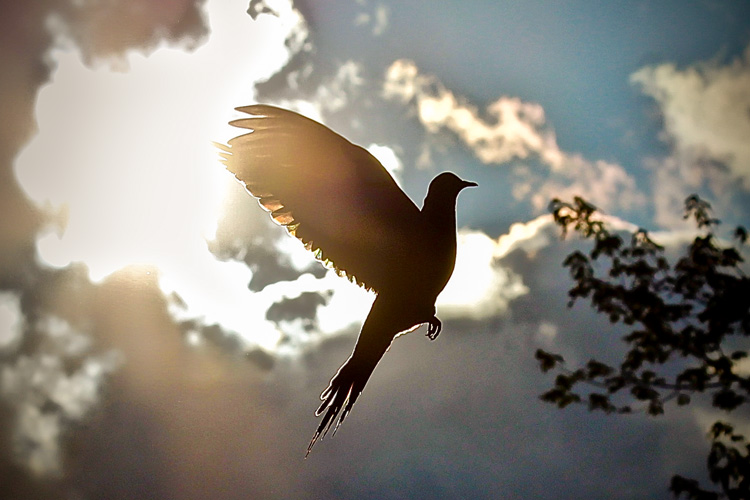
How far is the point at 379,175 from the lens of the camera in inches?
90.5

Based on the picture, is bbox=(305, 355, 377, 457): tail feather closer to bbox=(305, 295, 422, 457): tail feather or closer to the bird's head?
bbox=(305, 295, 422, 457): tail feather

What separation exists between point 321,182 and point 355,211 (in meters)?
0.20

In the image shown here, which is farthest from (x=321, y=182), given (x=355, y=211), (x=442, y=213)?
(x=442, y=213)

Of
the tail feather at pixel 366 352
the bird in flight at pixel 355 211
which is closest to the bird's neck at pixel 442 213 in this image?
the bird in flight at pixel 355 211

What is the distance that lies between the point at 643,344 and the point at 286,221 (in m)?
3.02

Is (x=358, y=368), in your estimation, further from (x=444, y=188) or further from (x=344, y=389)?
(x=444, y=188)

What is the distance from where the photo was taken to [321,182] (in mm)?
2301

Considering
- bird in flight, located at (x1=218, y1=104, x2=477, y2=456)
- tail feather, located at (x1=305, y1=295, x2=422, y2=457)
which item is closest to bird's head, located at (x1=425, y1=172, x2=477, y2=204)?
bird in flight, located at (x1=218, y1=104, x2=477, y2=456)

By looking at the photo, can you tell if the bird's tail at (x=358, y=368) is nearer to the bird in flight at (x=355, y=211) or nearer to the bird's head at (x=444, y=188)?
the bird in flight at (x=355, y=211)

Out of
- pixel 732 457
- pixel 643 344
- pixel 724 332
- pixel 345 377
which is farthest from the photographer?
pixel 643 344

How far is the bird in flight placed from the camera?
2281 mm

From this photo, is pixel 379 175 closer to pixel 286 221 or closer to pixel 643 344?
pixel 286 221

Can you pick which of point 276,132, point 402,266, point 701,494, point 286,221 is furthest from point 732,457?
point 276,132

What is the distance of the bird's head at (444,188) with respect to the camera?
2.35 m
